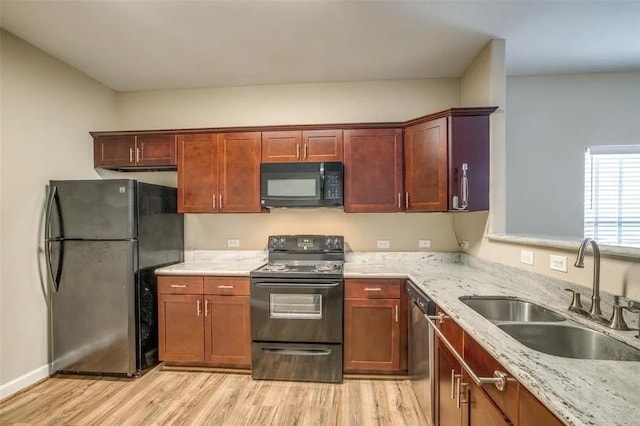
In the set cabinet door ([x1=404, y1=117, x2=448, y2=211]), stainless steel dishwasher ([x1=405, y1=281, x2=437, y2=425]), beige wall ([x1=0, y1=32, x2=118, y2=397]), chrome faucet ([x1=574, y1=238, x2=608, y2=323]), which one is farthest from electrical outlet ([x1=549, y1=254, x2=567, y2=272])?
beige wall ([x1=0, y1=32, x2=118, y2=397])

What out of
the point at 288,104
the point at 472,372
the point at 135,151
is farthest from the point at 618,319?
the point at 135,151

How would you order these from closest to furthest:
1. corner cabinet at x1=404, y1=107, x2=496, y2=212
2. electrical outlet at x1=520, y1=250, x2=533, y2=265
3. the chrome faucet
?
the chrome faucet, electrical outlet at x1=520, y1=250, x2=533, y2=265, corner cabinet at x1=404, y1=107, x2=496, y2=212

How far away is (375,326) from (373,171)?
136cm

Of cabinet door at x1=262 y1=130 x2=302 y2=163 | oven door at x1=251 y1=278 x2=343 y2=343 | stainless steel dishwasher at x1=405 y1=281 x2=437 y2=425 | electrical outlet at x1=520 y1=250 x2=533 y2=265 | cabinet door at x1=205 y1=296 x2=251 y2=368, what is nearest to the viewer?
stainless steel dishwasher at x1=405 y1=281 x2=437 y2=425

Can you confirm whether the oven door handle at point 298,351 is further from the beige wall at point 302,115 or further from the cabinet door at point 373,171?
the cabinet door at point 373,171

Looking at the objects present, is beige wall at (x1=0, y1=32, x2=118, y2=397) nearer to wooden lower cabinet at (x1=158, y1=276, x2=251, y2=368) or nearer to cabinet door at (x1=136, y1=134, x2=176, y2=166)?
cabinet door at (x1=136, y1=134, x2=176, y2=166)

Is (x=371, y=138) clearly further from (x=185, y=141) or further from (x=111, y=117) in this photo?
(x=111, y=117)

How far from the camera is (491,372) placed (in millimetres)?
1146

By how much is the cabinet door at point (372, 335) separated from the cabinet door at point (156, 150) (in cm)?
219

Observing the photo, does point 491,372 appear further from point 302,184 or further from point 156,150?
point 156,150

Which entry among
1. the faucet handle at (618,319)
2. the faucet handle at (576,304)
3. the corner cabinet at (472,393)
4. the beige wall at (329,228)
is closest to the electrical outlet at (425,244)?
the beige wall at (329,228)

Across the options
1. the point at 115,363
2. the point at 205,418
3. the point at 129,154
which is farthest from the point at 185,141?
the point at 205,418

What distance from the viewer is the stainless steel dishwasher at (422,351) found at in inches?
73.0

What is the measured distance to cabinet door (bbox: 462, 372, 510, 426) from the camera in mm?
1094
